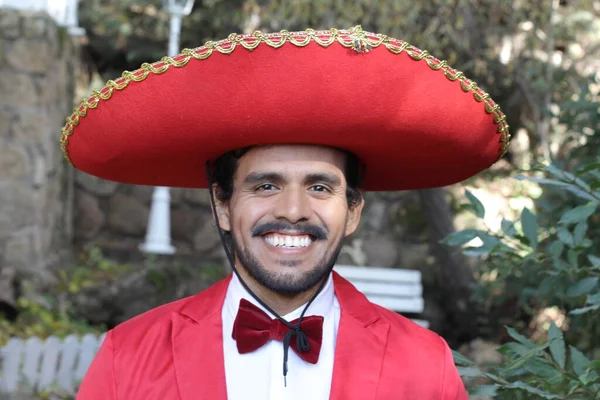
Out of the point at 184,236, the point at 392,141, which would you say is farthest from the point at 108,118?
the point at 184,236

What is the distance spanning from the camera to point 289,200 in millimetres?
2318

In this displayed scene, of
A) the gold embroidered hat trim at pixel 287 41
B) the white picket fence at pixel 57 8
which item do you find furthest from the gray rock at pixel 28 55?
the gold embroidered hat trim at pixel 287 41

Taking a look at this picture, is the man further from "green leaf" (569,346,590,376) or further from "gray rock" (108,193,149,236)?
"gray rock" (108,193,149,236)

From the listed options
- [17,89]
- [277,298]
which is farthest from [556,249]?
[17,89]

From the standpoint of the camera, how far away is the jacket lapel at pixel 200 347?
2.32 metres

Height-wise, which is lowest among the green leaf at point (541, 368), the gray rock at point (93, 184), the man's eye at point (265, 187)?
the green leaf at point (541, 368)

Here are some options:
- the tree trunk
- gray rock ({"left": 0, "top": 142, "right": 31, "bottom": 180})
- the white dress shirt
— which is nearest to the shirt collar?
the white dress shirt

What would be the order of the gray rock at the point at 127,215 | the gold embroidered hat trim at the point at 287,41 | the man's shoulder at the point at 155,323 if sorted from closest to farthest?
the gold embroidered hat trim at the point at 287,41 < the man's shoulder at the point at 155,323 < the gray rock at the point at 127,215

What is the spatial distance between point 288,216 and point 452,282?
4773 mm

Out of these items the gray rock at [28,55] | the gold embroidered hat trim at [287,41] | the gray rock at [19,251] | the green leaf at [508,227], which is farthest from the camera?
the gray rock at [28,55]

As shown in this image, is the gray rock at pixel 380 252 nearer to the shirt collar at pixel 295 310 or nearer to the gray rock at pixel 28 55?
the gray rock at pixel 28 55

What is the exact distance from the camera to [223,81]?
2.12 m

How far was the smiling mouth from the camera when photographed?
2.32 meters

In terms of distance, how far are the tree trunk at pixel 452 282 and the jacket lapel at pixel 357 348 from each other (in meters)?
3.96
